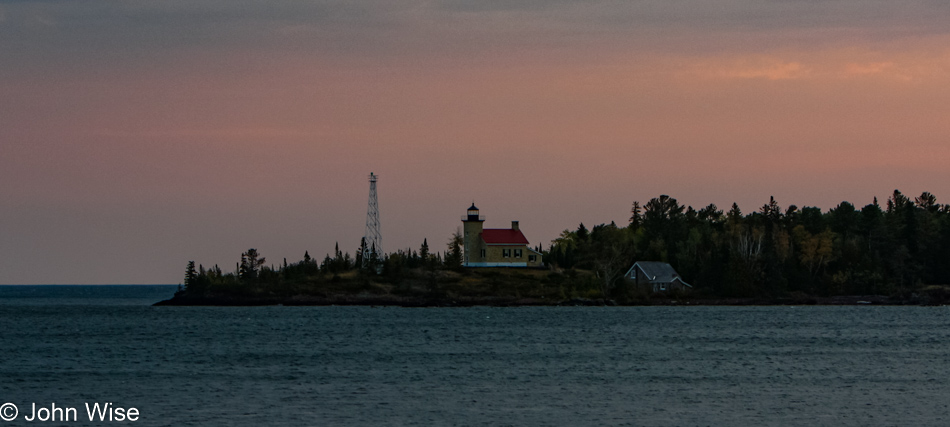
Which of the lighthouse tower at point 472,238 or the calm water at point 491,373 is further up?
the lighthouse tower at point 472,238

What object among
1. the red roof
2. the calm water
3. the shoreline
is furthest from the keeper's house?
the calm water

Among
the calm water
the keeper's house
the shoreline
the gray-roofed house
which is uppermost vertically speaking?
the keeper's house

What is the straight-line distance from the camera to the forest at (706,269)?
151 metres

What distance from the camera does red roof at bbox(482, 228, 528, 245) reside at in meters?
166

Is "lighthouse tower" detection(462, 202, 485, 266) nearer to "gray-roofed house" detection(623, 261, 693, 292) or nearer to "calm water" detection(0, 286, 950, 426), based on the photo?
"gray-roofed house" detection(623, 261, 693, 292)

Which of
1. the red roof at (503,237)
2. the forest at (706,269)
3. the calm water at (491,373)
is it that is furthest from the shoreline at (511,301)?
the calm water at (491,373)

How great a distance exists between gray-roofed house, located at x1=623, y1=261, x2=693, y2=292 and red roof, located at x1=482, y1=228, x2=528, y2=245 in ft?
63.2

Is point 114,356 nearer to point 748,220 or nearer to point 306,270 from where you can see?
point 306,270

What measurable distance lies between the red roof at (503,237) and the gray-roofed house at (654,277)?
19260mm

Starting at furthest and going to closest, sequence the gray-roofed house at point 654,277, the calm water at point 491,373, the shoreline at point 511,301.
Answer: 1. the gray-roofed house at point 654,277
2. the shoreline at point 511,301
3. the calm water at point 491,373

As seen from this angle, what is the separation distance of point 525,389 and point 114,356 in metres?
29.4

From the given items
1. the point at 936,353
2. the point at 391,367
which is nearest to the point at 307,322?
the point at 391,367

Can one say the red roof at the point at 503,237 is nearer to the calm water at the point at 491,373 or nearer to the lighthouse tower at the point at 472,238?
the lighthouse tower at the point at 472,238

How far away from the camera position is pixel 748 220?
18125 cm
